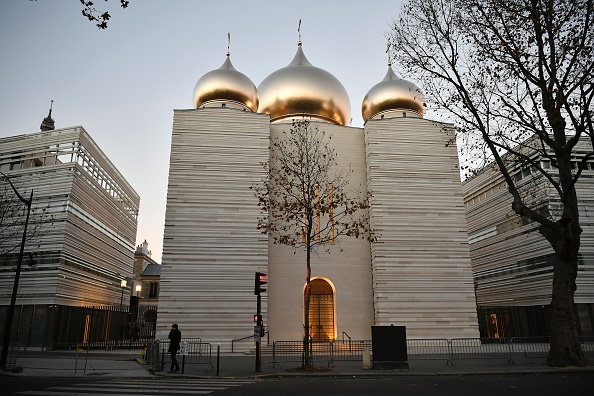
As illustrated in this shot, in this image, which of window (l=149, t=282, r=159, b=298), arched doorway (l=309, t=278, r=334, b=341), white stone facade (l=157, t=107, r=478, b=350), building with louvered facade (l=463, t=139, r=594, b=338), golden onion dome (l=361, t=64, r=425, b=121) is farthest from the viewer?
window (l=149, t=282, r=159, b=298)

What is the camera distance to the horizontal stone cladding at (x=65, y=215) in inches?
1030

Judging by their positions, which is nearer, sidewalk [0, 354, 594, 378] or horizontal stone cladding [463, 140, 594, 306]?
sidewalk [0, 354, 594, 378]

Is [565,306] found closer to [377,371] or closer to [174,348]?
[377,371]

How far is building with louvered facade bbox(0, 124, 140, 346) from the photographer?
83.8 feet

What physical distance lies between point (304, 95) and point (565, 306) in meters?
20.1

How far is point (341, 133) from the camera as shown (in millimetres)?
27359

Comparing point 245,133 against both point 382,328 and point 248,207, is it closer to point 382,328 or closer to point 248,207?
point 248,207

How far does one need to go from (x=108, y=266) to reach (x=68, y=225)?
8144 millimetres

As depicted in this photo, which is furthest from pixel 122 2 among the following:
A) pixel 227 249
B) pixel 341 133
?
pixel 341 133

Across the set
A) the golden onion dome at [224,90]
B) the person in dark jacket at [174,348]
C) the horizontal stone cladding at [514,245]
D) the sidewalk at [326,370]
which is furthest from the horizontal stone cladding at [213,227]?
the horizontal stone cladding at [514,245]

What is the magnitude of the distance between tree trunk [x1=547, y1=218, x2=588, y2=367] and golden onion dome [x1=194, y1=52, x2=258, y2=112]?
20476mm

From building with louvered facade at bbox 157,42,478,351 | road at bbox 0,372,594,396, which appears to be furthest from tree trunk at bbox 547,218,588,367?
building with louvered facade at bbox 157,42,478,351

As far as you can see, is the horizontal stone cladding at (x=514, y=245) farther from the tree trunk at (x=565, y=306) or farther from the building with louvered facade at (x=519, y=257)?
the tree trunk at (x=565, y=306)

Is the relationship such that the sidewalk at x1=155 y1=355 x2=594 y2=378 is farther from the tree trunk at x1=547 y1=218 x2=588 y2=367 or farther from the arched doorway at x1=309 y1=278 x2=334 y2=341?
the arched doorway at x1=309 y1=278 x2=334 y2=341
